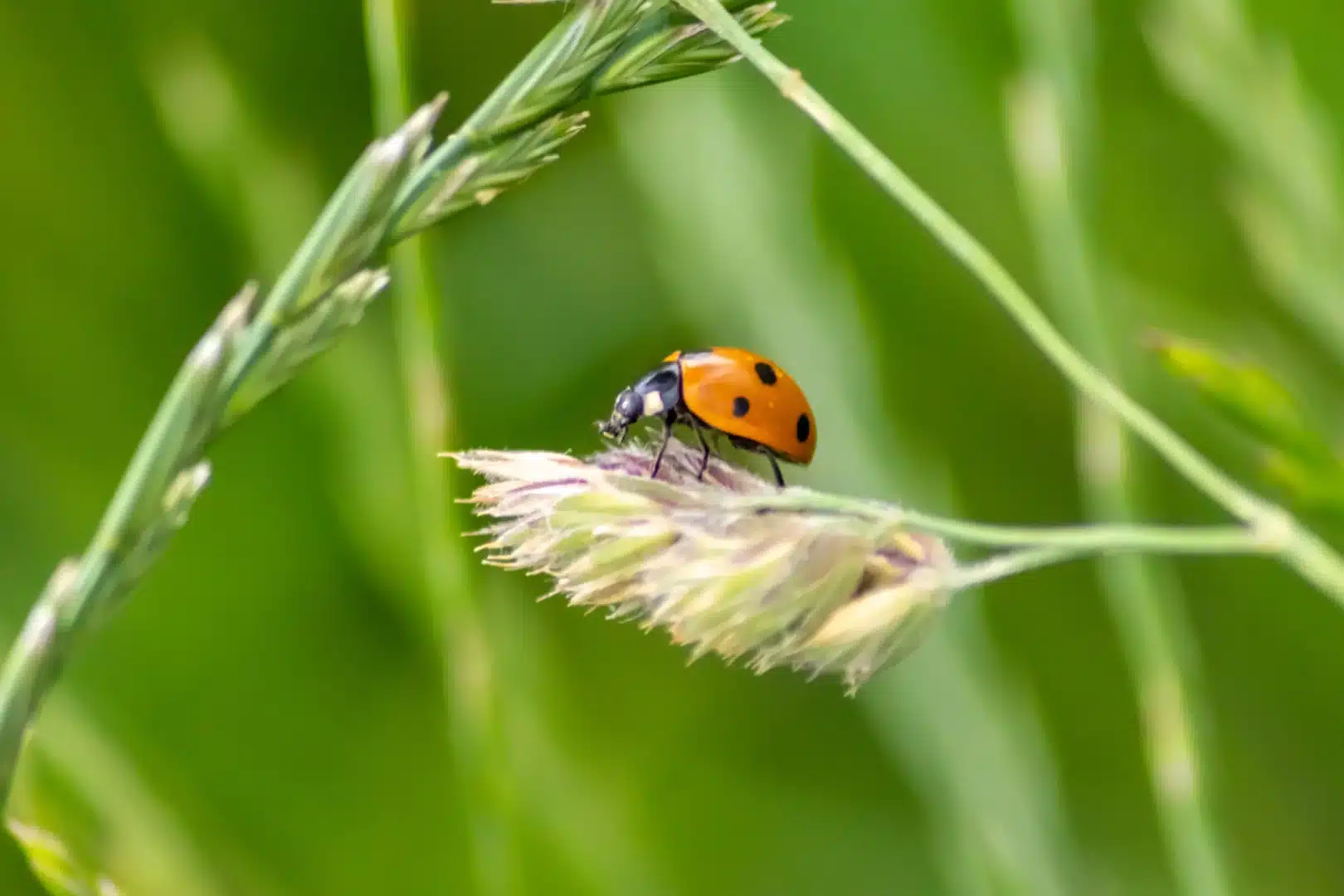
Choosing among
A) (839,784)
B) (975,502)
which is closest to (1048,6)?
(975,502)

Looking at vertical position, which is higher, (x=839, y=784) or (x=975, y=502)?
(x=975, y=502)

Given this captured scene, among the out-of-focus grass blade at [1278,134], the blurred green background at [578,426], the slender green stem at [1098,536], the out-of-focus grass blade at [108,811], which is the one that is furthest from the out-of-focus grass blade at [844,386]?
the out-of-focus grass blade at [108,811]

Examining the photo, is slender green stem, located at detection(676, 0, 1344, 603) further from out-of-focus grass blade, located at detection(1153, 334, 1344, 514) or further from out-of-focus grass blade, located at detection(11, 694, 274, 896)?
out-of-focus grass blade, located at detection(11, 694, 274, 896)

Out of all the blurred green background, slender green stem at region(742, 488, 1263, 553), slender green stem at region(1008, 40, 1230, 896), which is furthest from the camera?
the blurred green background

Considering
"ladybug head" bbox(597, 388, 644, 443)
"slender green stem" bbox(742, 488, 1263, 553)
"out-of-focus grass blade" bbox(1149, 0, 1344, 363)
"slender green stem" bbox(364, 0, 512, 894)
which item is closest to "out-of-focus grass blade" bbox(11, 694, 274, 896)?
"slender green stem" bbox(364, 0, 512, 894)

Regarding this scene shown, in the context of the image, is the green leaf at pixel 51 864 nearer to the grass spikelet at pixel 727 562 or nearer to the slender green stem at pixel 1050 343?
the grass spikelet at pixel 727 562

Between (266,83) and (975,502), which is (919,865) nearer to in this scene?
(975,502)

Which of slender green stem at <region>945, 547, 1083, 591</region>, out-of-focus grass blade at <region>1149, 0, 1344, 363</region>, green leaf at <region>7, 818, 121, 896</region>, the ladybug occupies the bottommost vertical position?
green leaf at <region>7, 818, 121, 896</region>
